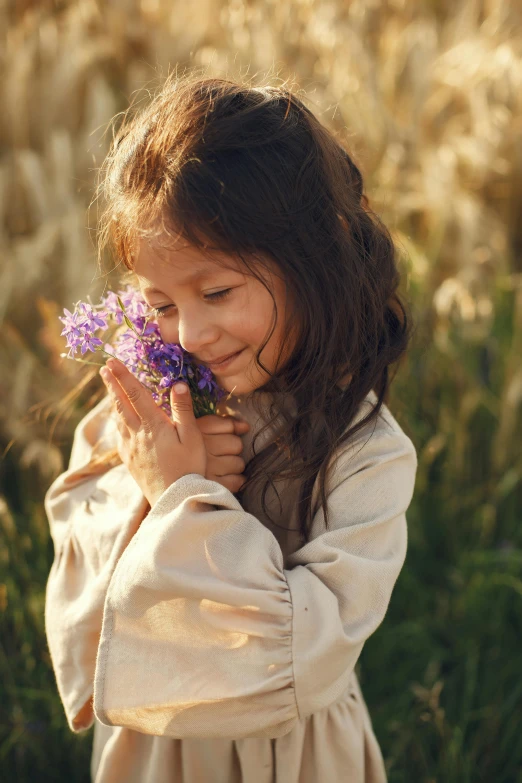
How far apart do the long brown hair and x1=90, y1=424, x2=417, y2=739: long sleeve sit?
0.12 m

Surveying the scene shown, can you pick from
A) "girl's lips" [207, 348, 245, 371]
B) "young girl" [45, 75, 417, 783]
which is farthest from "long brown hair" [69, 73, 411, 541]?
"girl's lips" [207, 348, 245, 371]

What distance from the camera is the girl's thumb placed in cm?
145

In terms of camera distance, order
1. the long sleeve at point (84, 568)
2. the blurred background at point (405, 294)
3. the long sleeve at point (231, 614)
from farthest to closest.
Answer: the blurred background at point (405, 294)
the long sleeve at point (84, 568)
the long sleeve at point (231, 614)

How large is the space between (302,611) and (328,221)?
0.70 m

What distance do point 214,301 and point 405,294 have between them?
43.7 inches

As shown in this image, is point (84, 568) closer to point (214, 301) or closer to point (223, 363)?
point (223, 363)

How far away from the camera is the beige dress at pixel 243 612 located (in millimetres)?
1313

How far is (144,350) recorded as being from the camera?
4.93ft

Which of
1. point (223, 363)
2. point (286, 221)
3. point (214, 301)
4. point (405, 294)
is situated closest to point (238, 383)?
point (223, 363)

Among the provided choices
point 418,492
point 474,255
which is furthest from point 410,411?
point 474,255

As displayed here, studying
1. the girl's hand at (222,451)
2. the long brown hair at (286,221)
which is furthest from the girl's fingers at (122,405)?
the long brown hair at (286,221)

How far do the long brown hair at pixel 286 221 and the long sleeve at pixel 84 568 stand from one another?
289 mm

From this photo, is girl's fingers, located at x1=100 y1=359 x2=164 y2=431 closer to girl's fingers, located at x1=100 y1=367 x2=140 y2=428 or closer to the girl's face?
girl's fingers, located at x1=100 y1=367 x2=140 y2=428

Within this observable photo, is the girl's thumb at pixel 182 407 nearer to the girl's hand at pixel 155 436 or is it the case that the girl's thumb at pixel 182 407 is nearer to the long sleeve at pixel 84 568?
the girl's hand at pixel 155 436
